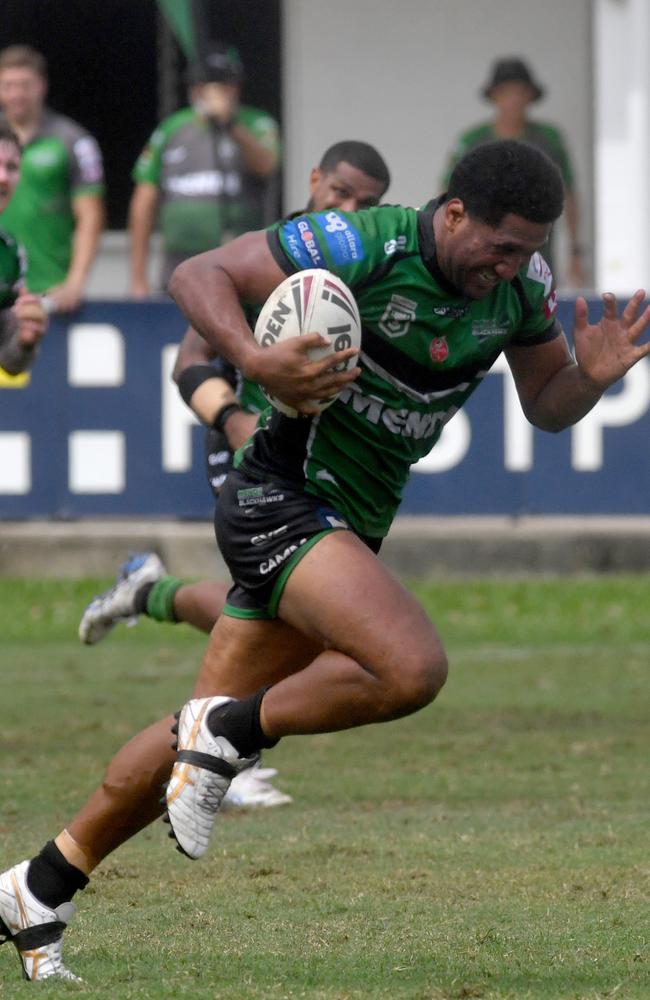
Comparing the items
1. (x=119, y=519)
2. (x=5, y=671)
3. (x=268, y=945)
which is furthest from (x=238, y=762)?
(x=119, y=519)

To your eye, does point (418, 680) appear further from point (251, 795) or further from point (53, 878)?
point (251, 795)

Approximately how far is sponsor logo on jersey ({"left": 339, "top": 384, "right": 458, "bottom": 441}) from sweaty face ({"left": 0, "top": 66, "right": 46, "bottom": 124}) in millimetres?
8975

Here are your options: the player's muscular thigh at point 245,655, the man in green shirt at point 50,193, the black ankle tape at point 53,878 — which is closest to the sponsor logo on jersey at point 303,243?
the player's muscular thigh at point 245,655

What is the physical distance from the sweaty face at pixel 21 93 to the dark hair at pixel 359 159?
21.3 ft

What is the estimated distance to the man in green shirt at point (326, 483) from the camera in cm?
527

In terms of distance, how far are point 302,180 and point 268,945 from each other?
1371cm

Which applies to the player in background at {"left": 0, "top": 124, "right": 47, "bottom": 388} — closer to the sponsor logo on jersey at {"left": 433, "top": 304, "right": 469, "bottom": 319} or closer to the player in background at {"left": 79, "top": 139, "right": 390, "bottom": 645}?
the player in background at {"left": 79, "top": 139, "right": 390, "bottom": 645}

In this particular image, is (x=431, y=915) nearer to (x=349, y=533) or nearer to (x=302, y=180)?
(x=349, y=533)

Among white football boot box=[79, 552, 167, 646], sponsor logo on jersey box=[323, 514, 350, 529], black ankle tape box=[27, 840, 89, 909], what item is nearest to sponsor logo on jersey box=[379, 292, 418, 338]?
sponsor logo on jersey box=[323, 514, 350, 529]

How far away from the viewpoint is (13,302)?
8.24 m

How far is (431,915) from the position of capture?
6.04 metres

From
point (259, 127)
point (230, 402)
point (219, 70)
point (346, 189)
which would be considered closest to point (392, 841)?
point (230, 402)

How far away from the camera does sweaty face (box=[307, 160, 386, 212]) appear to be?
793 cm

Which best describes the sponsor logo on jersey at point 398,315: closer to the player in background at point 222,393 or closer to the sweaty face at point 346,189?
the player in background at point 222,393
